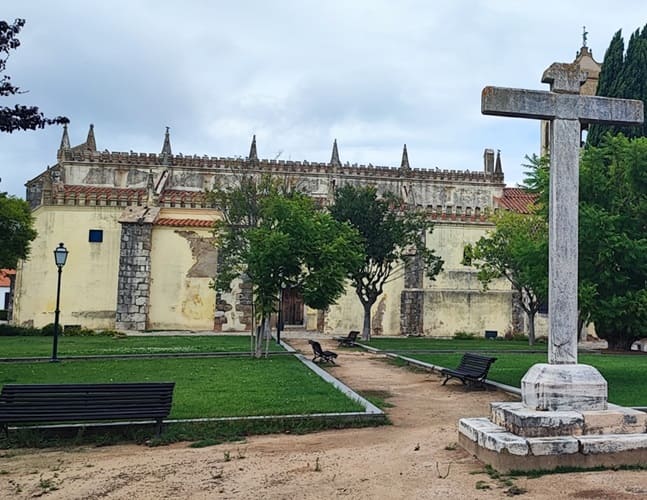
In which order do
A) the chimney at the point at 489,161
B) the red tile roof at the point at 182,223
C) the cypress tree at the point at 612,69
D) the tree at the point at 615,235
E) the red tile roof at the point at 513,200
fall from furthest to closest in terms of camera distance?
1. the chimney at the point at 489,161
2. the red tile roof at the point at 513,200
3. the red tile roof at the point at 182,223
4. the cypress tree at the point at 612,69
5. the tree at the point at 615,235

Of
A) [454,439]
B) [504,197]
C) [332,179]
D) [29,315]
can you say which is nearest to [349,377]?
[454,439]

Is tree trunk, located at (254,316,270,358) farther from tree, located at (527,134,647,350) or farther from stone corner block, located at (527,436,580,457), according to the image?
stone corner block, located at (527,436,580,457)

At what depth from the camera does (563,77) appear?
667 cm

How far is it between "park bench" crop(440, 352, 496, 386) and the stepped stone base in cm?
559

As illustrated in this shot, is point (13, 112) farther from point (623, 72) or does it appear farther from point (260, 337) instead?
point (623, 72)

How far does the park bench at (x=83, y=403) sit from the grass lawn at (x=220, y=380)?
25.8 inches

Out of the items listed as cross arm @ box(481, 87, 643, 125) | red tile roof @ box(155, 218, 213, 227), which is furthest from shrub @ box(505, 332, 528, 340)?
cross arm @ box(481, 87, 643, 125)

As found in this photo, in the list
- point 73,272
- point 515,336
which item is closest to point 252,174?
point 73,272

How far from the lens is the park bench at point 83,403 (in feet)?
23.3

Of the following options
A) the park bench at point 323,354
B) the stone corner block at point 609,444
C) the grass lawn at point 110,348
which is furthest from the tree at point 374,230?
the stone corner block at point 609,444

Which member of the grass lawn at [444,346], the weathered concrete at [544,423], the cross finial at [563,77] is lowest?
the grass lawn at [444,346]

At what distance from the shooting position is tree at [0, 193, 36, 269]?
22.8 m

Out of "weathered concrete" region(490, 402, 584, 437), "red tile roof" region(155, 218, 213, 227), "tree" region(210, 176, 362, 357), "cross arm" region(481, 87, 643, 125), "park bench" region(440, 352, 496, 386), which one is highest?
"red tile roof" region(155, 218, 213, 227)

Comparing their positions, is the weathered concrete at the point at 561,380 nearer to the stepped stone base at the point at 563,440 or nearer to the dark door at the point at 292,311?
the stepped stone base at the point at 563,440
